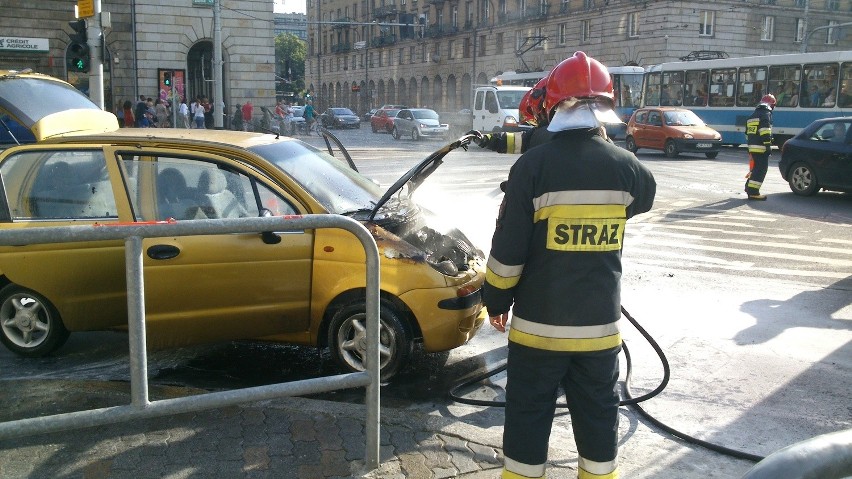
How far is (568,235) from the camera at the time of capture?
3.04 meters

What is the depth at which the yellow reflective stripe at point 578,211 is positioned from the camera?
3020 millimetres

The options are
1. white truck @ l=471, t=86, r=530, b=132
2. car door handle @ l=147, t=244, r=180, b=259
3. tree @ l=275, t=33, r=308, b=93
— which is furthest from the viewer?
tree @ l=275, t=33, r=308, b=93

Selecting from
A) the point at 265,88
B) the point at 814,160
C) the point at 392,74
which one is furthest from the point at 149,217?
the point at 392,74

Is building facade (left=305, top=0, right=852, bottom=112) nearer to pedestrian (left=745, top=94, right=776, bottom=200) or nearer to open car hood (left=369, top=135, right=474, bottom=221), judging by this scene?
pedestrian (left=745, top=94, right=776, bottom=200)

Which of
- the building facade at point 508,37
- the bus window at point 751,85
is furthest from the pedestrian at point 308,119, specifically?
the bus window at point 751,85

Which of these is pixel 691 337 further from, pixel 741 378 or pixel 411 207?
pixel 411 207

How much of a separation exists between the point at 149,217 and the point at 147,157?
401 mm

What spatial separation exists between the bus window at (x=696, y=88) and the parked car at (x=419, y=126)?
11691 mm

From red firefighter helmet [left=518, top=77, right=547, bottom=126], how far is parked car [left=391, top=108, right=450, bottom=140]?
112 ft

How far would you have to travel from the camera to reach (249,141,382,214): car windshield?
5.56 meters

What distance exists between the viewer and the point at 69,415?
3.24m

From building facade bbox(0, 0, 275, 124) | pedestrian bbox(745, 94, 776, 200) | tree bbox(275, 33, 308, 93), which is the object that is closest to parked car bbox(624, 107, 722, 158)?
pedestrian bbox(745, 94, 776, 200)

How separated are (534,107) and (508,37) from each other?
63040 mm

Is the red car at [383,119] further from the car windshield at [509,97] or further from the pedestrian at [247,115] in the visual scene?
the car windshield at [509,97]
